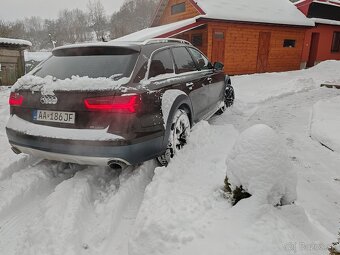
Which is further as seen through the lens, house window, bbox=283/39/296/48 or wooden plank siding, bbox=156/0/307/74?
house window, bbox=283/39/296/48

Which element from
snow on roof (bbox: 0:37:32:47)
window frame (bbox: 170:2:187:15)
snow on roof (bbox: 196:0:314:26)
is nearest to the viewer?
snow on roof (bbox: 0:37:32:47)

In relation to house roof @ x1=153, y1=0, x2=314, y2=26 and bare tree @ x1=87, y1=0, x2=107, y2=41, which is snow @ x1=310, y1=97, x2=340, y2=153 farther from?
bare tree @ x1=87, y1=0, x2=107, y2=41

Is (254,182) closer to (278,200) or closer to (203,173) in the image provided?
(278,200)

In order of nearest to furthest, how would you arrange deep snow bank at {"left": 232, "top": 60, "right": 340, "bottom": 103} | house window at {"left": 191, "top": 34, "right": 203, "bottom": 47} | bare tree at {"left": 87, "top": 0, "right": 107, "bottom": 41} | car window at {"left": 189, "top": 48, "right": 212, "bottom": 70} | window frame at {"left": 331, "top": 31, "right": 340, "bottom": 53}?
1. car window at {"left": 189, "top": 48, "right": 212, "bottom": 70}
2. deep snow bank at {"left": 232, "top": 60, "right": 340, "bottom": 103}
3. house window at {"left": 191, "top": 34, "right": 203, "bottom": 47}
4. window frame at {"left": 331, "top": 31, "right": 340, "bottom": 53}
5. bare tree at {"left": 87, "top": 0, "right": 107, "bottom": 41}

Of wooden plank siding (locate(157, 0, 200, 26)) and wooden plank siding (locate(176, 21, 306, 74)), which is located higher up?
wooden plank siding (locate(157, 0, 200, 26))

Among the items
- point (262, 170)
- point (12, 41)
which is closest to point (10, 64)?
point (12, 41)

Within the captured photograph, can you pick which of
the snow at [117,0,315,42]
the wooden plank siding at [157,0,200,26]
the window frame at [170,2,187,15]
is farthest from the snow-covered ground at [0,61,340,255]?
the window frame at [170,2,187,15]

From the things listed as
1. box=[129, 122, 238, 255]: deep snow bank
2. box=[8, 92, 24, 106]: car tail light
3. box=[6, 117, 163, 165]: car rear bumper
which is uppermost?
box=[8, 92, 24, 106]: car tail light

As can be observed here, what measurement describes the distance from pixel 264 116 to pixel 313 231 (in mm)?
4908

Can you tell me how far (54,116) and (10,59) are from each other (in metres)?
9.76

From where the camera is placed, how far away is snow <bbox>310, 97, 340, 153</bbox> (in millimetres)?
4730

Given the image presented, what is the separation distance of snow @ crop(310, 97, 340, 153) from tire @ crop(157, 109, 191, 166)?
2488 mm

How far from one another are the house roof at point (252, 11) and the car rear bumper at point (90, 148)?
12.4 metres

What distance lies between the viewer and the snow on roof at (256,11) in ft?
48.5
